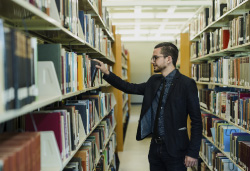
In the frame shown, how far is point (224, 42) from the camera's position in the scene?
3.02 metres

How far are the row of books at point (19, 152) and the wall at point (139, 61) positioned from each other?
37.7ft

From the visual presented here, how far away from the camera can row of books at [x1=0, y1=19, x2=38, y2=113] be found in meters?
0.74

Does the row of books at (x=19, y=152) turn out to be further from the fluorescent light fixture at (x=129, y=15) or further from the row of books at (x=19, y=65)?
the fluorescent light fixture at (x=129, y=15)

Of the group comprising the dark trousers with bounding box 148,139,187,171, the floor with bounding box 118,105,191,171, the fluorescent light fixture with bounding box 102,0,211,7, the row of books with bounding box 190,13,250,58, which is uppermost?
the fluorescent light fixture with bounding box 102,0,211,7

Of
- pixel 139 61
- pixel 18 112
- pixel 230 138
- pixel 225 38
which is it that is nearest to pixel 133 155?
pixel 230 138

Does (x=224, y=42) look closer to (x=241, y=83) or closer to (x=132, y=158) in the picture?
(x=241, y=83)

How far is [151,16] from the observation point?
26.3 ft

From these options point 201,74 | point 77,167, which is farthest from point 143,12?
point 77,167

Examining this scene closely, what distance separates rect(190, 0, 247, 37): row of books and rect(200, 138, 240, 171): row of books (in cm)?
172

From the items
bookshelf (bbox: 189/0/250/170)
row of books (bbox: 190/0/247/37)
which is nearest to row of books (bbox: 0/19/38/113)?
bookshelf (bbox: 189/0/250/170)

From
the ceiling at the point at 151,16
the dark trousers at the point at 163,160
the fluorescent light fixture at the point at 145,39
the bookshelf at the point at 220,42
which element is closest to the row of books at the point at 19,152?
the dark trousers at the point at 163,160

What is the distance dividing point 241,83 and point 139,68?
402 inches

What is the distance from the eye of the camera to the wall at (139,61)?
12477 mm

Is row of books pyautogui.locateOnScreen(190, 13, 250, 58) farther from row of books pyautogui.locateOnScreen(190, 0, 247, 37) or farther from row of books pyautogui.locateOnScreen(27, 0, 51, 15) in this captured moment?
row of books pyautogui.locateOnScreen(27, 0, 51, 15)
